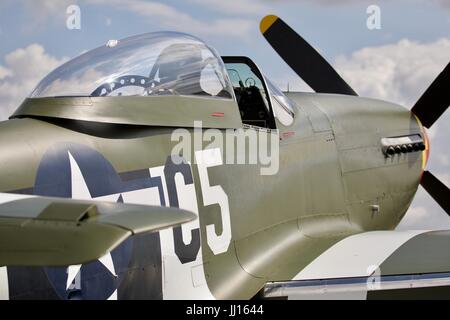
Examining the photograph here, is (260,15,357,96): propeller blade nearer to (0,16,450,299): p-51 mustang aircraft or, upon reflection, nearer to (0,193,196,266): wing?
(0,16,450,299): p-51 mustang aircraft

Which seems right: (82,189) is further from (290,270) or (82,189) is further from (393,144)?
(393,144)

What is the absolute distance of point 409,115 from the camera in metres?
9.37

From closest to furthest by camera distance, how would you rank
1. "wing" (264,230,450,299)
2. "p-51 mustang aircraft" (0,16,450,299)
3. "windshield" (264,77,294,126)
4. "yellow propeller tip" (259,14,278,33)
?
"p-51 mustang aircraft" (0,16,450,299), "wing" (264,230,450,299), "windshield" (264,77,294,126), "yellow propeller tip" (259,14,278,33)

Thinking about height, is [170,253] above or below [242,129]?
below

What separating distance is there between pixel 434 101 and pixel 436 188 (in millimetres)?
1120

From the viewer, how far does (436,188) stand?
939 centimetres

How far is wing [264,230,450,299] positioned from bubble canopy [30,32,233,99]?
1627 millimetres

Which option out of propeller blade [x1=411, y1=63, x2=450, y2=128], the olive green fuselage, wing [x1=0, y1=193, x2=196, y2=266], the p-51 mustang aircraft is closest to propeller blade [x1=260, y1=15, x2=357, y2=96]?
propeller blade [x1=411, y1=63, x2=450, y2=128]

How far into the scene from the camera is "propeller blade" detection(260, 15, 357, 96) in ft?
34.2

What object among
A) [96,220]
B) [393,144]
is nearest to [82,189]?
[96,220]

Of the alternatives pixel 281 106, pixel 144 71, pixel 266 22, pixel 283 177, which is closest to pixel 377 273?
pixel 283 177

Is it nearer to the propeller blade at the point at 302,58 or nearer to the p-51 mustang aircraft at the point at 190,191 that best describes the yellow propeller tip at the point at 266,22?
the propeller blade at the point at 302,58

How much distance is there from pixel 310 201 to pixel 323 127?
35.8 inches

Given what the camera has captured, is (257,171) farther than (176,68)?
Yes
